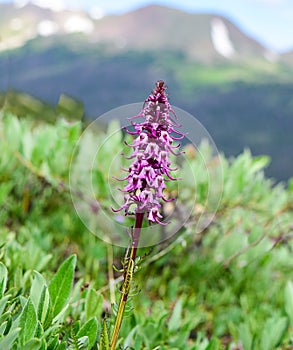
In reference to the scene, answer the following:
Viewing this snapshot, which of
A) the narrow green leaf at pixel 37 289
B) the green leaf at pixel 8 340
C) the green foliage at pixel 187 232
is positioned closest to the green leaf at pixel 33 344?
the green leaf at pixel 8 340

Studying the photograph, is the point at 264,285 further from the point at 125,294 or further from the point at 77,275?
the point at 125,294

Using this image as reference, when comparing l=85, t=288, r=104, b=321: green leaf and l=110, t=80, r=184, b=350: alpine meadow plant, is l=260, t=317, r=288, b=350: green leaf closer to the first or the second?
l=85, t=288, r=104, b=321: green leaf

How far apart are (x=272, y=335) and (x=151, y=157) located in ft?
4.30

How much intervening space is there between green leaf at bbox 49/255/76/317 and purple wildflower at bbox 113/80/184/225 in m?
0.40

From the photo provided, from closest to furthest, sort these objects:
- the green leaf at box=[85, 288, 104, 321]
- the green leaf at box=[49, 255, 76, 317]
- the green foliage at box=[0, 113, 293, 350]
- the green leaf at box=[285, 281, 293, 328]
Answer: the green leaf at box=[49, 255, 76, 317], the green leaf at box=[85, 288, 104, 321], the green leaf at box=[285, 281, 293, 328], the green foliage at box=[0, 113, 293, 350]

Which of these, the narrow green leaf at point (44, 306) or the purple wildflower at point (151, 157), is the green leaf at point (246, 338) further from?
the purple wildflower at point (151, 157)

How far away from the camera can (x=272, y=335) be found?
2.21 meters

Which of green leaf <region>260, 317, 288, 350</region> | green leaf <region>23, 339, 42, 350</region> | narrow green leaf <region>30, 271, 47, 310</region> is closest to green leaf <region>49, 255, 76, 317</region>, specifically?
narrow green leaf <region>30, 271, 47, 310</region>

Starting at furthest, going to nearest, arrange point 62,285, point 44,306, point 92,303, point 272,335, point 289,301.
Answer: point 289,301 < point 272,335 < point 92,303 < point 62,285 < point 44,306

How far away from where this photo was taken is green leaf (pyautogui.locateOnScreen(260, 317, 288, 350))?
220 cm

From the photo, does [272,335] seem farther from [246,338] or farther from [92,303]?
[92,303]

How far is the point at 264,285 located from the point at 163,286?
0.71m

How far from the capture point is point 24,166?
3.15 metres

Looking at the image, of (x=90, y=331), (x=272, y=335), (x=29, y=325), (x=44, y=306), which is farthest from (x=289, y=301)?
(x=29, y=325)
